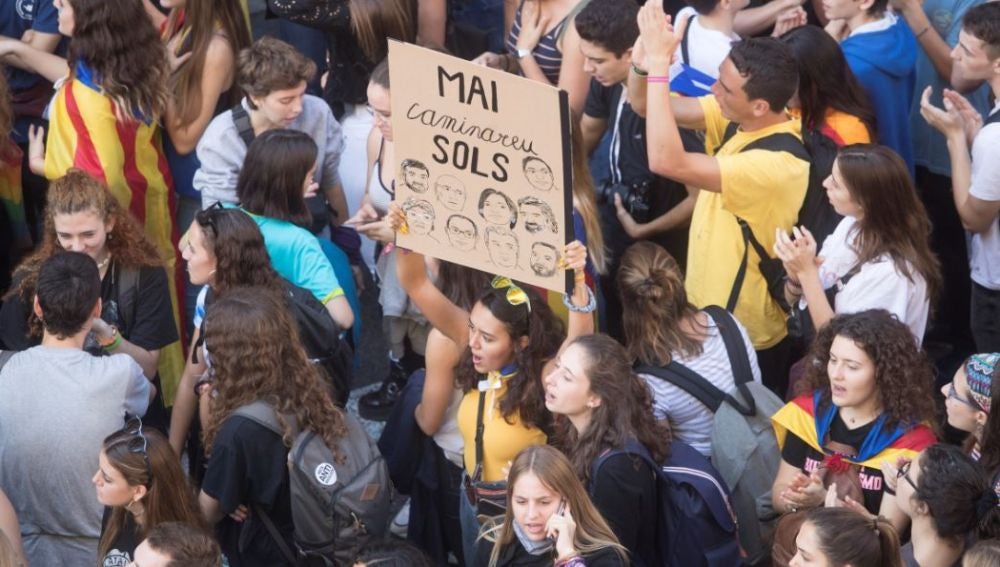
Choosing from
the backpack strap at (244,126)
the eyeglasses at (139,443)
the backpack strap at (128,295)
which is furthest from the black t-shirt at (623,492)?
the backpack strap at (244,126)

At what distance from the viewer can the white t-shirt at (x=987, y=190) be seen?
221 inches

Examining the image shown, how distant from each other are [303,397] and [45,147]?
2.30 metres

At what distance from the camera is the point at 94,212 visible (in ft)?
18.1

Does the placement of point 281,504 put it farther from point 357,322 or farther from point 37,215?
point 37,215

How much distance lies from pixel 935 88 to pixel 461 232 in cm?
290

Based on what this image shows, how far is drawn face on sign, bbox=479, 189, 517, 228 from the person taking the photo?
15.9ft

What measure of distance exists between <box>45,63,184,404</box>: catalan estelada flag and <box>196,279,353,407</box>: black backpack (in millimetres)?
895

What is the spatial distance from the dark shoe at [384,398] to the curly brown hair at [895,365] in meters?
2.59

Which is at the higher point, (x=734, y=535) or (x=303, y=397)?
(x=303, y=397)

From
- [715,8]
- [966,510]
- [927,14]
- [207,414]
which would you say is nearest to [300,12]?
[715,8]

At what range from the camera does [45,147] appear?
648cm

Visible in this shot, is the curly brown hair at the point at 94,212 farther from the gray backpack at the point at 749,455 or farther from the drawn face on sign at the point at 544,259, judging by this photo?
the gray backpack at the point at 749,455

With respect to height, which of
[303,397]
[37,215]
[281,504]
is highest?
[303,397]

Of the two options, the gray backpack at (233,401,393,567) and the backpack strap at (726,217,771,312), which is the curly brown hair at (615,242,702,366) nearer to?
the backpack strap at (726,217,771,312)
